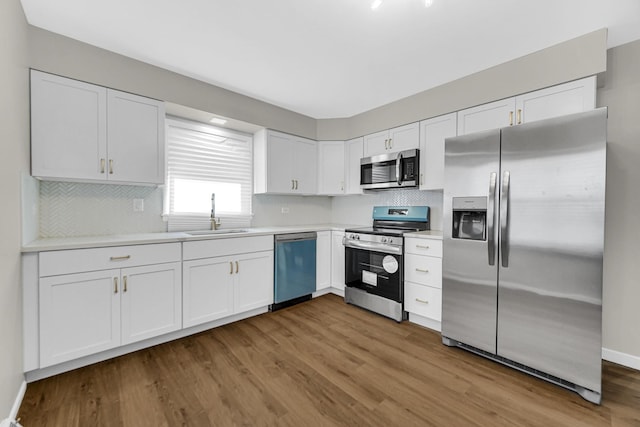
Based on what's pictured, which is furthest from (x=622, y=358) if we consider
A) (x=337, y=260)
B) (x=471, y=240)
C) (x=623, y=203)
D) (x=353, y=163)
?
(x=353, y=163)

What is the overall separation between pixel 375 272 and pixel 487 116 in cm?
201

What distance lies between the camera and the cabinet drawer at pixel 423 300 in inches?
105

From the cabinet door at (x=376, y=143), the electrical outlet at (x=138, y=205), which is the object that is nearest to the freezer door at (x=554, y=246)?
the cabinet door at (x=376, y=143)

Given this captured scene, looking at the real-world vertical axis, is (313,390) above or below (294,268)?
below

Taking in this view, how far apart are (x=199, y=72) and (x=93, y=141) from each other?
1154 millimetres

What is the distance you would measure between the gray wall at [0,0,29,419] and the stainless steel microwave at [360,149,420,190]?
3.21 m

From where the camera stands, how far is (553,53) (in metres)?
2.22

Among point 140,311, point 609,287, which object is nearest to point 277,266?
point 140,311

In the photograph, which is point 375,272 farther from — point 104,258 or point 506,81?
point 104,258

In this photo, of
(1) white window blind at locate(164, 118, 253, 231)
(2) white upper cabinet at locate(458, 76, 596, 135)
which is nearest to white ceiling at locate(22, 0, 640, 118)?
(2) white upper cabinet at locate(458, 76, 596, 135)

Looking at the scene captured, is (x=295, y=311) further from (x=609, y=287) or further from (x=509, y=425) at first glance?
(x=609, y=287)

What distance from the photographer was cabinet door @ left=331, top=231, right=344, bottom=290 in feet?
11.9

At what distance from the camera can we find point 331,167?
13.4 feet

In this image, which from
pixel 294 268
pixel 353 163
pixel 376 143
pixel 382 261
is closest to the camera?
pixel 382 261
